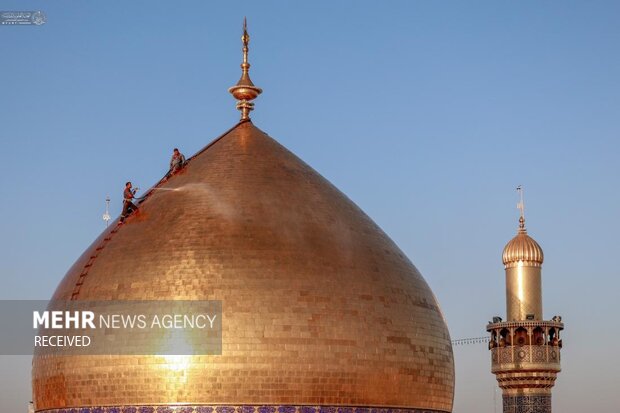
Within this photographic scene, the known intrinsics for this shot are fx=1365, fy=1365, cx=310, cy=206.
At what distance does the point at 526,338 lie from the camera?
119 ft

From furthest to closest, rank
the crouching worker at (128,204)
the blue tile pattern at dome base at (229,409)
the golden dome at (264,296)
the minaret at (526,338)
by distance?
the minaret at (526,338)
the crouching worker at (128,204)
the golden dome at (264,296)
the blue tile pattern at dome base at (229,409)

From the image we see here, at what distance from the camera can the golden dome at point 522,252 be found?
36656 mm

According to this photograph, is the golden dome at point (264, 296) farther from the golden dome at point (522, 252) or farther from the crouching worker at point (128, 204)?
the golden dome at point (522, 252)

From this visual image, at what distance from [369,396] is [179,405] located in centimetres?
320

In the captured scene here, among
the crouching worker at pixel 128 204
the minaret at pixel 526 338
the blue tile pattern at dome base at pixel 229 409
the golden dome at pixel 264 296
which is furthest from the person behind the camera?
the minaret at pixel 526 338

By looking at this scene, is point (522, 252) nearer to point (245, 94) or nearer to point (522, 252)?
point (522, 252)

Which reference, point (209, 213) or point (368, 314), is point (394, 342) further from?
point (209, 213)

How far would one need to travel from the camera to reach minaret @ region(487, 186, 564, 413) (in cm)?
3634

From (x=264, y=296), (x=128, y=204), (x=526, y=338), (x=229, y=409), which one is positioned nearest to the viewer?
(x=229, y=409)

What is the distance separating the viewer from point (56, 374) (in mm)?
23938

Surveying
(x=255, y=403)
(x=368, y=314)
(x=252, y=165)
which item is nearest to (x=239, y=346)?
(x=255, y=403)

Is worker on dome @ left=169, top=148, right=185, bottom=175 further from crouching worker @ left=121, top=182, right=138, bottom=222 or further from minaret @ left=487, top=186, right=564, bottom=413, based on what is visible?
minaret @ left=487, top=186, right=564, bottom=413

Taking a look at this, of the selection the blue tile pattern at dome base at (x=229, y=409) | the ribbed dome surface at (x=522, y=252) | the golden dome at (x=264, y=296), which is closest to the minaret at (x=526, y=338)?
the ribbed dome surface at (x=522, y=252)

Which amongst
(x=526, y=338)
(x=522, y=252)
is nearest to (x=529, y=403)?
(x=526, y=338)
